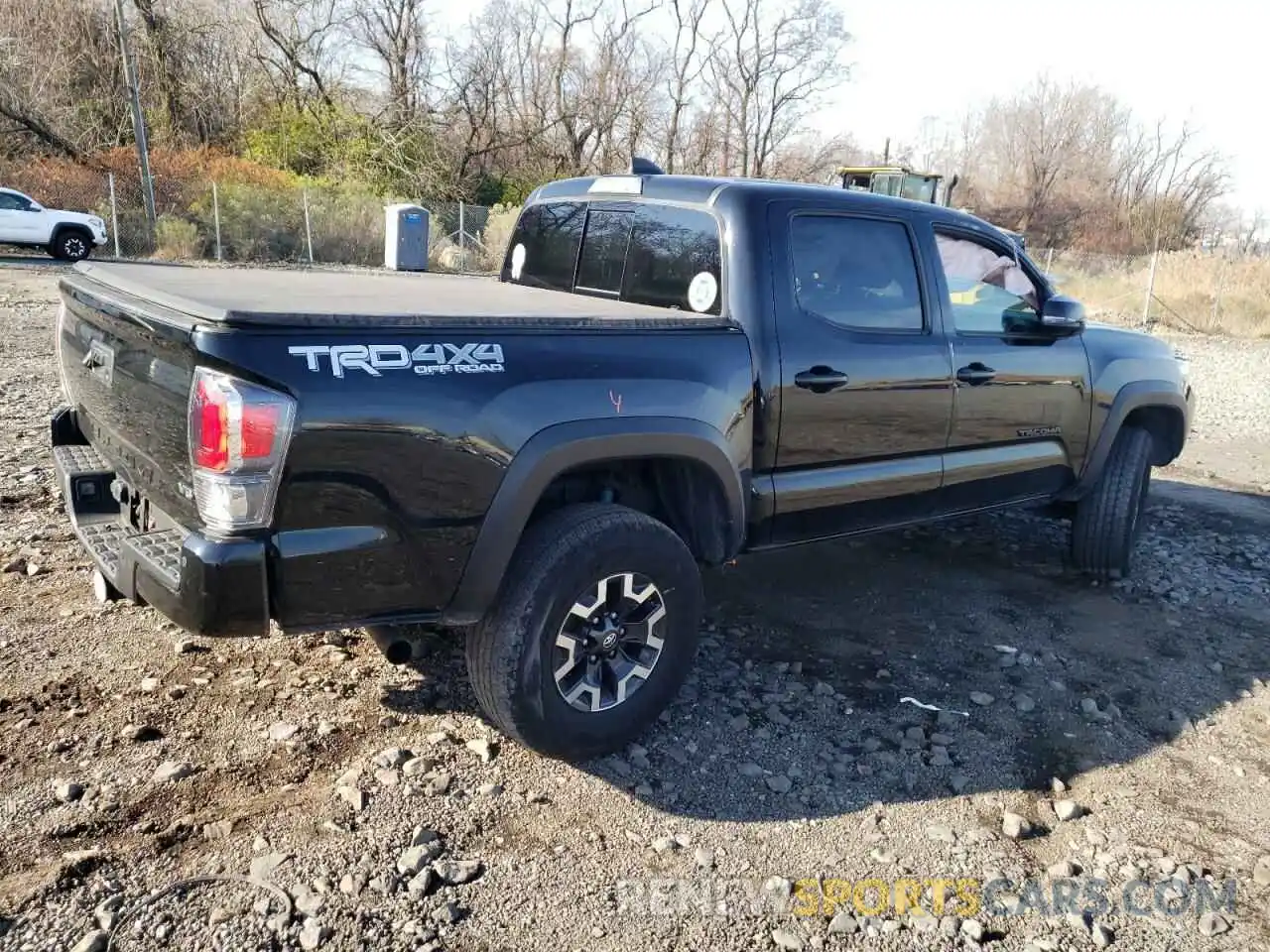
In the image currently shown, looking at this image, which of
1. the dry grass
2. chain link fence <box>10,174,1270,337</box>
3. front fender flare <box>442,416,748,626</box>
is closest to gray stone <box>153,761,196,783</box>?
front fender flare <box>442,416,748,626</box>

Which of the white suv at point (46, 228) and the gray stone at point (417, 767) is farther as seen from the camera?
the white suv at point (46, 228)

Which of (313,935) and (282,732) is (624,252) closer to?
(282,732)

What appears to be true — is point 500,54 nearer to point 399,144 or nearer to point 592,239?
point 399,144

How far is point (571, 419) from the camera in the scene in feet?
9.62

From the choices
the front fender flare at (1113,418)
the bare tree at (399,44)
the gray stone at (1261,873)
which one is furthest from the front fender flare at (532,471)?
the bare tree at (399,44)

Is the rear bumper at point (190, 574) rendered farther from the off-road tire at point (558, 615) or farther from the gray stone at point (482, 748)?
the gray stone at point (482, 748)

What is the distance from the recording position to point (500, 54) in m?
37.3

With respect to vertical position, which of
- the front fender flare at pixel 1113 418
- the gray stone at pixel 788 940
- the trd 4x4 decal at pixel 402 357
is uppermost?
the trd 4x4 decal at pixel 402 357

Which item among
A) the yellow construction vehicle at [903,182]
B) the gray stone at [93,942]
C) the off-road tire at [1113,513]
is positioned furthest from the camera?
the yellow construction vehicle at [903,182]

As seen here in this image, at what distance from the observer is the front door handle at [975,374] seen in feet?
13.8

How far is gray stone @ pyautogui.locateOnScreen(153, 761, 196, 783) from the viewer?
2.97 meters

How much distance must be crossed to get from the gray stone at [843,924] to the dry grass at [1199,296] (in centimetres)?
2217

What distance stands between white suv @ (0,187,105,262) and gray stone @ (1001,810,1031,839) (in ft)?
73.0

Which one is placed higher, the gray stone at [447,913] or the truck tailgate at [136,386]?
the truck tailgate at [136,386]
